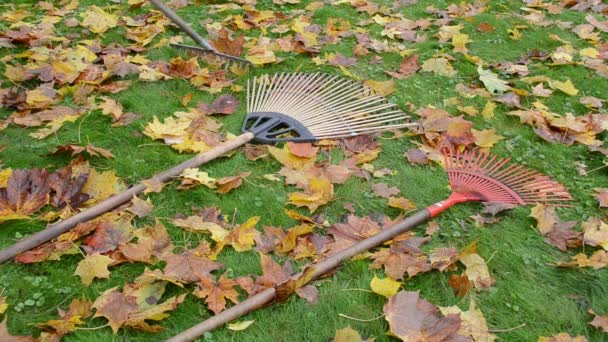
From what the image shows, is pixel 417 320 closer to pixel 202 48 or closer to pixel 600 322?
pixel 600 322

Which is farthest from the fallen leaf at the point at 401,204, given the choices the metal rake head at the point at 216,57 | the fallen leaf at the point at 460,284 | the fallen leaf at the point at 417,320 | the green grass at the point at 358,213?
the metal rake head at the point at 216,57

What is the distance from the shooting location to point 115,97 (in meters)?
3.13

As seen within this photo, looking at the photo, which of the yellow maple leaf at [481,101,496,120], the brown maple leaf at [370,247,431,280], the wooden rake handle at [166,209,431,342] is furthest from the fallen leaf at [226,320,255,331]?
the yellow maple leaf at [481,101,496,120]

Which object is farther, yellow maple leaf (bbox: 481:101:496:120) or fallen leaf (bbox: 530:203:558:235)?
yellow maple leaf (bbox: 481:101:496:120)

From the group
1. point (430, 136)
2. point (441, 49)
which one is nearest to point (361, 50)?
point (441, 49)

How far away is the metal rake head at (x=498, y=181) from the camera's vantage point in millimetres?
2439

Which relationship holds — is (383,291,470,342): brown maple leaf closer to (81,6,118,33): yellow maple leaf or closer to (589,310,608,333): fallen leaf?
(589,310,608,333): fallen leaf

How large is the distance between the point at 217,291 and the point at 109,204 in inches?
27.0

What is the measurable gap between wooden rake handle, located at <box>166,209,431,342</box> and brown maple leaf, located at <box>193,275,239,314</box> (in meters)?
0.06

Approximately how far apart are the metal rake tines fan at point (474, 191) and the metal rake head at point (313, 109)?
0.43 meters

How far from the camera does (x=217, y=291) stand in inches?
76.4

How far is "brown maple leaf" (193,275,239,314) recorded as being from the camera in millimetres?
1904

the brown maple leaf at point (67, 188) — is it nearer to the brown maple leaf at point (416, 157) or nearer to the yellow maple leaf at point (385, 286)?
the yellow maple leaf at point (385, 286)

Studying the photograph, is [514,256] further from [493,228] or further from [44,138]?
[44,138]
